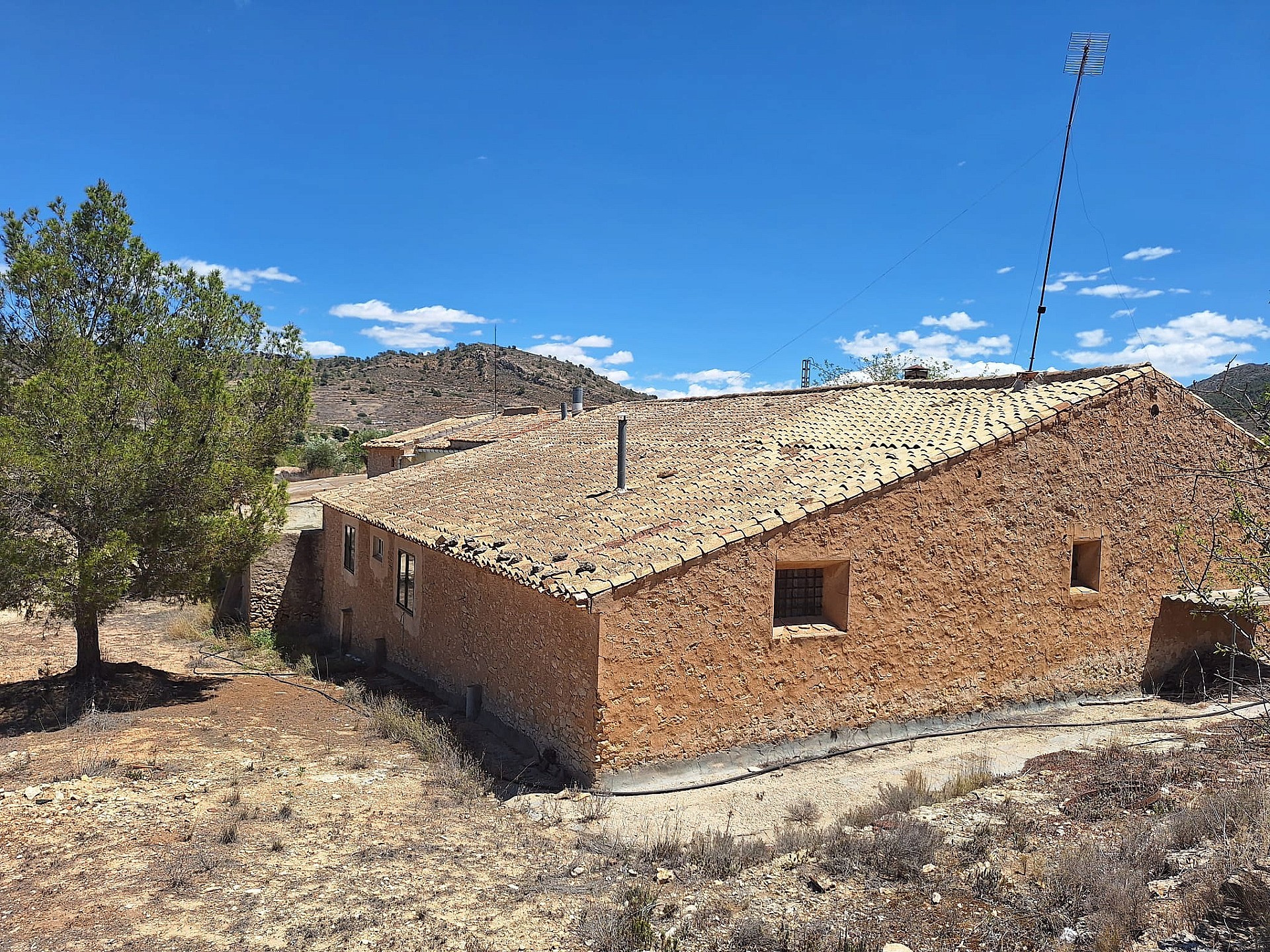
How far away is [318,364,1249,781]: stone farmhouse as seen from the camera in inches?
340

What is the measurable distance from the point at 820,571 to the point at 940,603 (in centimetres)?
169

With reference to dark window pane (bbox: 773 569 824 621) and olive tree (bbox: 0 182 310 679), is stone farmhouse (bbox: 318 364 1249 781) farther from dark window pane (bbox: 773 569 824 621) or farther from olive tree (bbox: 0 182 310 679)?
olive tree (bbox: 0 182 310 679)

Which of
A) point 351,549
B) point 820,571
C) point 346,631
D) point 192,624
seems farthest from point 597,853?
point 192,624

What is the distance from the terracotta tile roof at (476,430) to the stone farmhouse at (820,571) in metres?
9.57

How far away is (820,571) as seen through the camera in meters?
9.88

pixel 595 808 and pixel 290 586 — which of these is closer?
pixel 595 808

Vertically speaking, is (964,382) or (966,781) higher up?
(964,382)

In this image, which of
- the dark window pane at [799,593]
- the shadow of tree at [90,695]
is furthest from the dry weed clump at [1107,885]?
the shadow of tree at [90,695]

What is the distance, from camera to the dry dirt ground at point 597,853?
5.37 metres

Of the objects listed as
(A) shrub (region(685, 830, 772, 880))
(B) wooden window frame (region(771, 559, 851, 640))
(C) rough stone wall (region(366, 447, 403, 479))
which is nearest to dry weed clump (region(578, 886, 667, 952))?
(A) shrub (region(685, 830, 772, 880))

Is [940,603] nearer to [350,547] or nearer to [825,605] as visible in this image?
[825,605]

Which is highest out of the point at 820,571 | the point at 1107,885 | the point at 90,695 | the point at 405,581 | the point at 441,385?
the point at 441,385

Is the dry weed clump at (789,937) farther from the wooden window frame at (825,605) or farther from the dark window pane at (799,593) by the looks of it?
the dark window pane at (799,593)

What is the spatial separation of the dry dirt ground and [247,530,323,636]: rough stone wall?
7.38m
